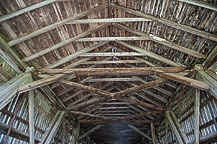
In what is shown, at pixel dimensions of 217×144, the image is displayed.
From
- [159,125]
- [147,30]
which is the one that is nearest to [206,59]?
[147,30]

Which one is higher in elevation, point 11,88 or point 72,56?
point 72,56

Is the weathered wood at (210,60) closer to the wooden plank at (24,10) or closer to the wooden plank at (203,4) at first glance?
the wooden plank at (203,4)

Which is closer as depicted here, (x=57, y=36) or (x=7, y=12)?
(x=7, y=12)

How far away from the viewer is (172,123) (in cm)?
721

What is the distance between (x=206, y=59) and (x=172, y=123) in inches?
138

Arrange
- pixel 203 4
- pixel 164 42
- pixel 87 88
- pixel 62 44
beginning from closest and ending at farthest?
pixel 203 4
pixel 164 42
pixel 62 44
pixel 87 88

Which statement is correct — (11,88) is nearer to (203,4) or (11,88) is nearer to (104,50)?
(104,50)

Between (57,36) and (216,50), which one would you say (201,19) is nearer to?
(216,50)

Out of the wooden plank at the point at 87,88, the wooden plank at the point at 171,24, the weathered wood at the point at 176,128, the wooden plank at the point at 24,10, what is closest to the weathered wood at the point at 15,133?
the wooden plank at the point at 87,88

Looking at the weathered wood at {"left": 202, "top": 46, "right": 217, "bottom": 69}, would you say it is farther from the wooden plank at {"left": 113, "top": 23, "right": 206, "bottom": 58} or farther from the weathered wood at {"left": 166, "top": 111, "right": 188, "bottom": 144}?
the weathered wood at {"left": 166, "top": 111, "right": 188, "bottom": 144}

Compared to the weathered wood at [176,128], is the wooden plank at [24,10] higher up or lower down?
higher up

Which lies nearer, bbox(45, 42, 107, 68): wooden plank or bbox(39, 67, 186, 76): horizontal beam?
bbox(39, 67, 186, 76): horizontal beam

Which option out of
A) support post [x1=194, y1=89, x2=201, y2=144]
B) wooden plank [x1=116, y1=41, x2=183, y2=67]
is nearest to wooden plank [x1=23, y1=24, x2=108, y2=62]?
wooden plank [x1=116, y1=41, x2=183, y2=67]

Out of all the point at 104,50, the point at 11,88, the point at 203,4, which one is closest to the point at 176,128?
the point at 104,50
